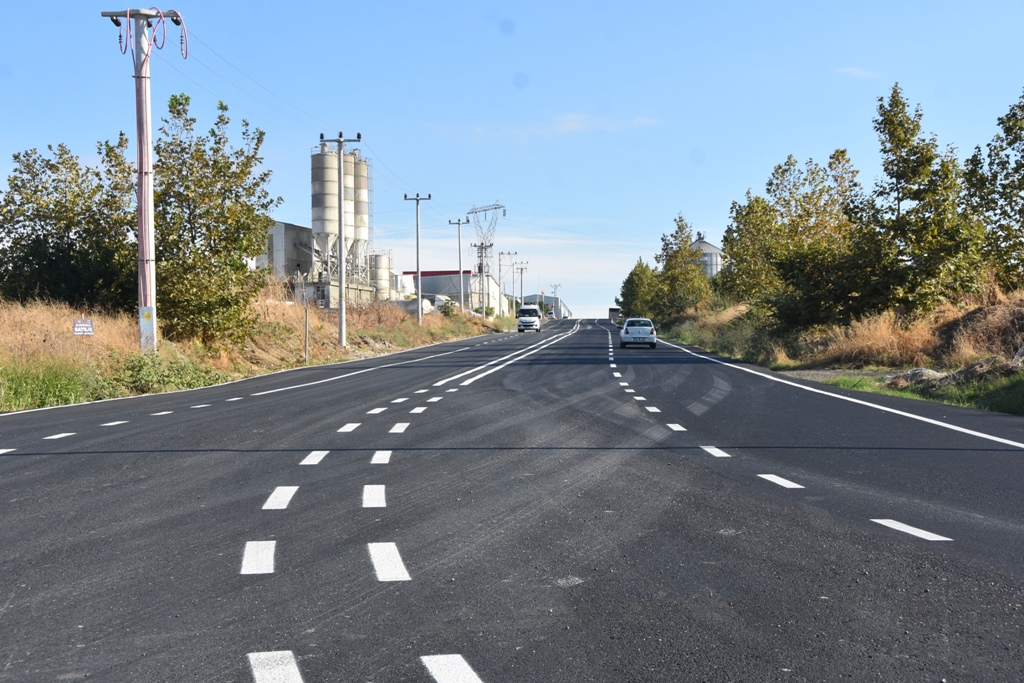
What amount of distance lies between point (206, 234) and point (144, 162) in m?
5.42

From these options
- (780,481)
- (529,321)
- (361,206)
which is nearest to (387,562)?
(780,481)

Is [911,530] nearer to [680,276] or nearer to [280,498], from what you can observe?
[280,498]

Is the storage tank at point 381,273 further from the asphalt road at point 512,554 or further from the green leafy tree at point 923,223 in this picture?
the asphalt road at point 512,554

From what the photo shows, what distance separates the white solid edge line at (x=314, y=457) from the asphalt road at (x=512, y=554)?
0.14 meters

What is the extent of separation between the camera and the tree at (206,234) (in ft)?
92.1

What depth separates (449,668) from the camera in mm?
4160

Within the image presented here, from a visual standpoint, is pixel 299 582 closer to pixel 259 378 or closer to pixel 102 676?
pixel 102 676

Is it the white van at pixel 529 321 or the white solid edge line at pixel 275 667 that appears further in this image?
the white van at pixel 529 321

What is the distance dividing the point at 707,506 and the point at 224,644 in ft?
14.0

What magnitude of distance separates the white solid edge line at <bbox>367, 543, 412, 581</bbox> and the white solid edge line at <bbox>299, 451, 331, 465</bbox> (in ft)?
12.7

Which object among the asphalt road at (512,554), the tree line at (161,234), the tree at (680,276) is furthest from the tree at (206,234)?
the tree at (680,276)

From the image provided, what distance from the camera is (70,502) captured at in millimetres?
7957

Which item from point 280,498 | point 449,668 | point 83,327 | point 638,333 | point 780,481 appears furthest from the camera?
point 638,333

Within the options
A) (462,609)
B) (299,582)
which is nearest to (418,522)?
(299,582)
